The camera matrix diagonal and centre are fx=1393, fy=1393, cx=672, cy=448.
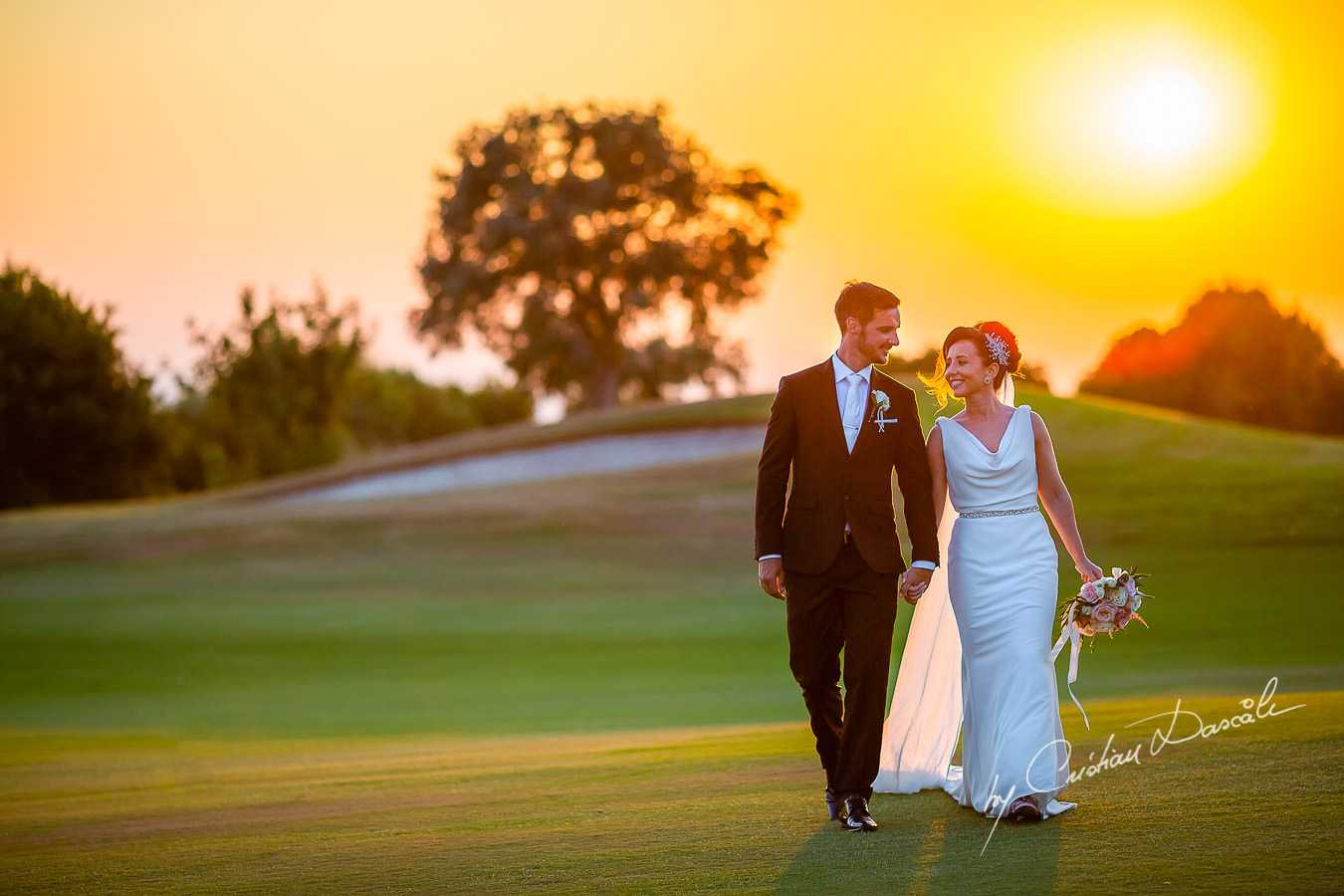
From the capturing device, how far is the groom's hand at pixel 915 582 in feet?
19.2

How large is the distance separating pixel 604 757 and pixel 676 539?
11724 mm

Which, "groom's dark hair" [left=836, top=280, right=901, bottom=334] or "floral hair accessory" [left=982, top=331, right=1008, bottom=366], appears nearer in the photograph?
"groom's dark hair" [left=836, top=280, right=901, bottom=334]

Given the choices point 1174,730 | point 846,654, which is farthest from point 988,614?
point 1174,730

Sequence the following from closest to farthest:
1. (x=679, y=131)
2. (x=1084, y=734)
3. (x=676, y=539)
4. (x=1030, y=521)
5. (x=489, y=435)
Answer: (x=1030, y=521), (x=1084, y=734), (x=676, y=539), (x=489, y=435), (x=679, y=131)

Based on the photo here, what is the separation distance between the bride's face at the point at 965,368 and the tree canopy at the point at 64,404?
122 feet

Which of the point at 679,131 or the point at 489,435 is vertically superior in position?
the point at 679,131

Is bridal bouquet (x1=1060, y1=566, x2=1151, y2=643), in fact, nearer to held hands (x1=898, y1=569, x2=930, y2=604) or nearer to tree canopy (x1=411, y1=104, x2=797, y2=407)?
held hands (x1=898, y1=569, x2=930, y2=604)

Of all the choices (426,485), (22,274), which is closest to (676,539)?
(426,485)

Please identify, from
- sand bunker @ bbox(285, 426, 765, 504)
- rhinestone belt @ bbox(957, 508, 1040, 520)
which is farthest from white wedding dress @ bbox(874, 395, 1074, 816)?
sand bunker @ bbox(285, 426, 765, 504)

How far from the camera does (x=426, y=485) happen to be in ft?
97.1

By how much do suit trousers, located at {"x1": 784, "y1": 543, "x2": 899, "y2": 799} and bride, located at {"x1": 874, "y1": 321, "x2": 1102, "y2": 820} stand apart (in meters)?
0.46

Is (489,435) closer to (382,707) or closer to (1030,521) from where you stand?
(382,707)

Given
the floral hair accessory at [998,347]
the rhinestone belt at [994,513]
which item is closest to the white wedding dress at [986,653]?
the rhinestone belt at [994,513]

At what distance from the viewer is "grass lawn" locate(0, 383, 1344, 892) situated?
520 cm
